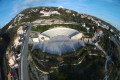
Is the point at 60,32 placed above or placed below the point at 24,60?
above

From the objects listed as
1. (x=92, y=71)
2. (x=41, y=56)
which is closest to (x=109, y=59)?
(x=92, y=71)

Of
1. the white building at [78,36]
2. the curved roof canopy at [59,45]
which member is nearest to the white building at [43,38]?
the curved roof canopy at [59,45]

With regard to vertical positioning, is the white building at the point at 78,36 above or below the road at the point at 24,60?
above

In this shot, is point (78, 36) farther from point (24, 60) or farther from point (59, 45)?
point (24, 60)

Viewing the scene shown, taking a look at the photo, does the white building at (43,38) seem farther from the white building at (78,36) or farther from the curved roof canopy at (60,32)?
the white building at (78,36)

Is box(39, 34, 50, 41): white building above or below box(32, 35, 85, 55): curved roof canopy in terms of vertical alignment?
above

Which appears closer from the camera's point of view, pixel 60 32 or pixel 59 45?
pixel 60 32

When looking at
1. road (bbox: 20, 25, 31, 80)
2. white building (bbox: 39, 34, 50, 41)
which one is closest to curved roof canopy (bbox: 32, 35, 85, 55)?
white building (bbox: 39, 34, 50, 41)

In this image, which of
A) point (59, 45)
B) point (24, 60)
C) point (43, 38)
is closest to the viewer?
point (24, 60)

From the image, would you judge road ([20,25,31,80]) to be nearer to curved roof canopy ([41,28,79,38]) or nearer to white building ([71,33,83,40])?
curved roof canopy ([41,28,79,38])

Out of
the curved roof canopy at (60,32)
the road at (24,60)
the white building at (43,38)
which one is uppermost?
the curved roof canopy at (60,32)

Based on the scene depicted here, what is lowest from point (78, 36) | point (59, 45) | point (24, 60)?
point (24, 60)

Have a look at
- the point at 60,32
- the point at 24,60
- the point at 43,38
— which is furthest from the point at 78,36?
the point at 24,60
